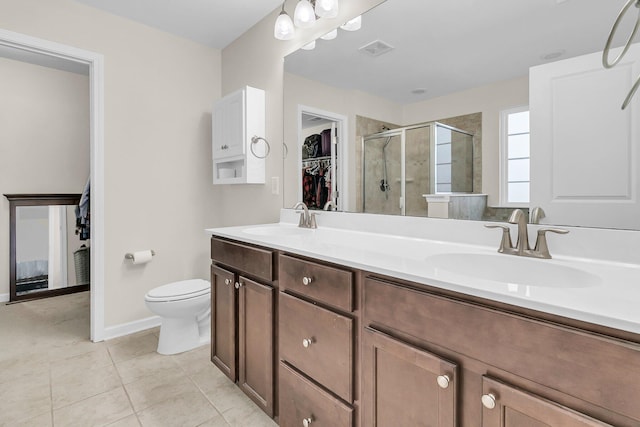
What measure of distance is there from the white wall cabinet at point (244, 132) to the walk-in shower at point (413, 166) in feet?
3.00

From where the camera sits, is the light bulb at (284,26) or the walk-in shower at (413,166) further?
the light bulb at (284,26)

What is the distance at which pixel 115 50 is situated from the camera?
2.45 m

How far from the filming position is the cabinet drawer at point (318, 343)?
1.11m

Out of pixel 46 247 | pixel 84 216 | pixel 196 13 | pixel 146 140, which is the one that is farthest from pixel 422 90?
pixel 46 247

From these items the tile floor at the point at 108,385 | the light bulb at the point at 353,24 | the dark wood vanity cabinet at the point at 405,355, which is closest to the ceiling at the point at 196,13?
the light bulb at the point at 353,24

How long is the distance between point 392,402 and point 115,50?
288 centimetres

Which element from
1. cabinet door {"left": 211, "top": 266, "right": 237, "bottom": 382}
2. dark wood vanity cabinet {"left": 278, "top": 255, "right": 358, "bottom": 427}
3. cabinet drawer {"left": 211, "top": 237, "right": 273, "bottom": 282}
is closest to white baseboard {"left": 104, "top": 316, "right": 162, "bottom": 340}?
cabinet door {"left": 211, "top": 266, "right": 237, "bottom": 382}

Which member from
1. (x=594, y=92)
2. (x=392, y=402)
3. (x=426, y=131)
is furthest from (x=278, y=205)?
(x=594, y=92)

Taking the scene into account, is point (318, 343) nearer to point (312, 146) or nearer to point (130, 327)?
point (312, 146)

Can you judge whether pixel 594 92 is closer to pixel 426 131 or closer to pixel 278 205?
pixel 426 131

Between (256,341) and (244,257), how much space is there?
1.31 feet

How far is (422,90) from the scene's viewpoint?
1.56m

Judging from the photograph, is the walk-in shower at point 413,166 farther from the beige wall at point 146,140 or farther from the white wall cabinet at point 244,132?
the beige wall at point 146,140

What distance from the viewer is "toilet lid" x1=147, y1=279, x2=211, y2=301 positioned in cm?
211
